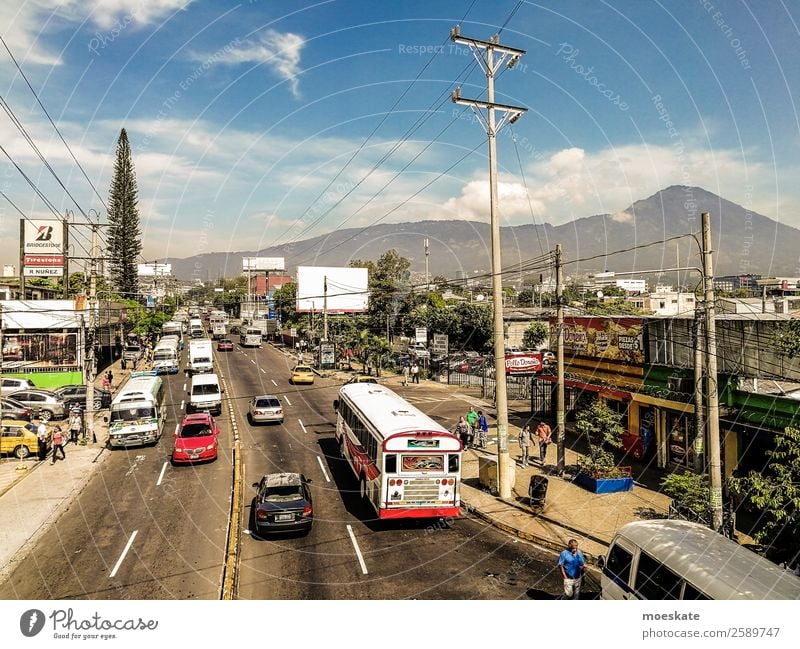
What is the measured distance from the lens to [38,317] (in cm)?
4431

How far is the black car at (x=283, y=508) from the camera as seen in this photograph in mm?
15031

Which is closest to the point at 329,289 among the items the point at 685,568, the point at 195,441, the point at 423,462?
the point at 195,441

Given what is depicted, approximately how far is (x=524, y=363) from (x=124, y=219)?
84284 millimetres

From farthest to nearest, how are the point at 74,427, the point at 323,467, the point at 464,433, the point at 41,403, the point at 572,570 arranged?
the point at 41,403, the point at 74,427, the point at 464,433, the point at 323,467, the point at 572,570

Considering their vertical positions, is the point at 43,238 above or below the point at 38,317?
above

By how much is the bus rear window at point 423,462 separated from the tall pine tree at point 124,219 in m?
84.6

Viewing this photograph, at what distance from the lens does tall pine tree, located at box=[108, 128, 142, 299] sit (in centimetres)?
8812

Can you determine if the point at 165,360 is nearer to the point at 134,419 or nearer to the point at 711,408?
the point at 134,419

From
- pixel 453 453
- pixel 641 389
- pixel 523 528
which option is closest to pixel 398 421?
pixel 453 453

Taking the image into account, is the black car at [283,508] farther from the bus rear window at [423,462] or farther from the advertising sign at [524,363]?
the advertising sign at [524,363]

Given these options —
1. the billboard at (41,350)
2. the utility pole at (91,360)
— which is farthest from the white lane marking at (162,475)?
the billboard at (41,350)

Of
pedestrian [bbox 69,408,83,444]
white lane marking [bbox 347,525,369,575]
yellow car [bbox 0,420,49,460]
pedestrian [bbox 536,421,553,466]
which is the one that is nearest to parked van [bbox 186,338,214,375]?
pedestrian [bbox 69,408,83,444]
